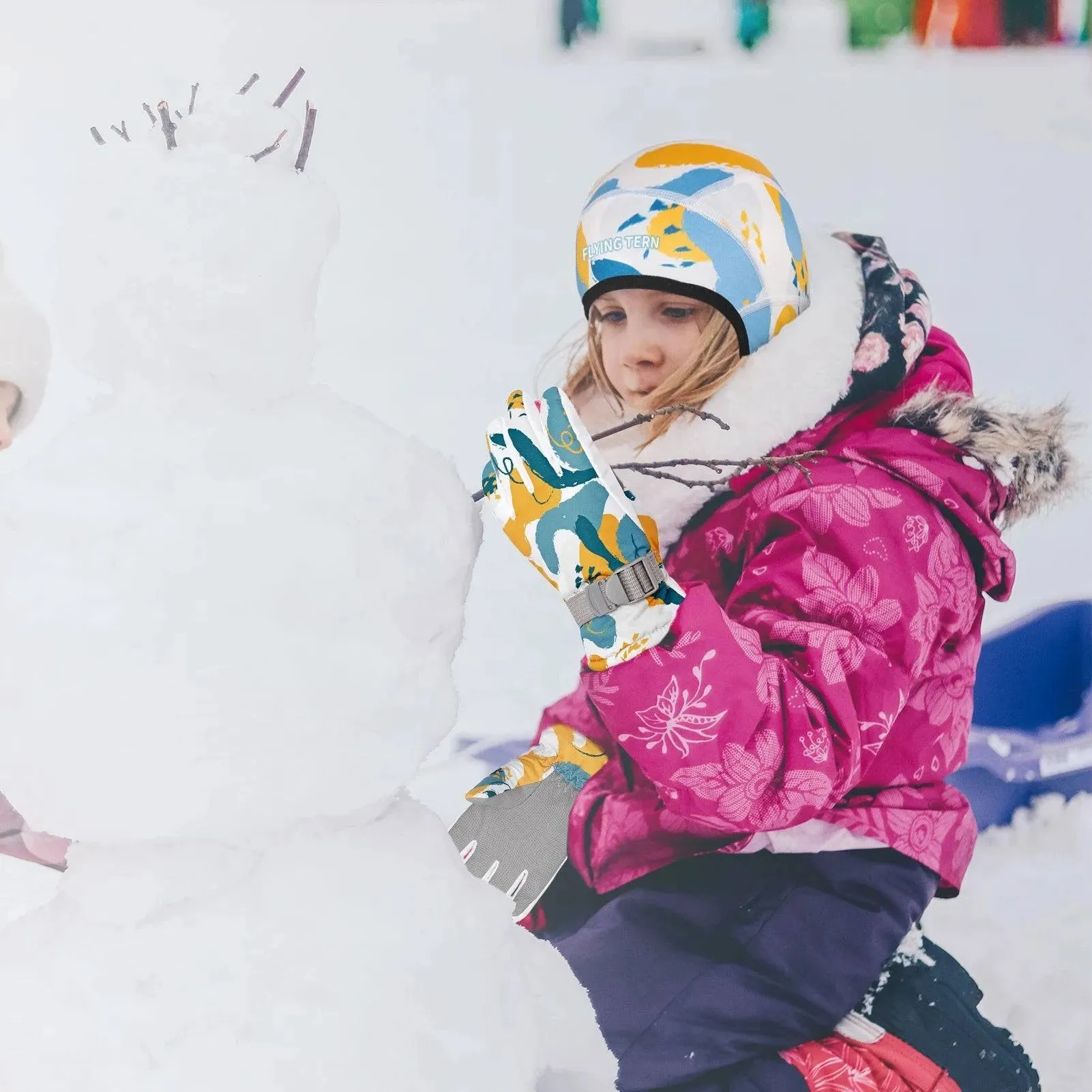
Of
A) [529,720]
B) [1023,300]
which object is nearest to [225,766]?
[529,720]

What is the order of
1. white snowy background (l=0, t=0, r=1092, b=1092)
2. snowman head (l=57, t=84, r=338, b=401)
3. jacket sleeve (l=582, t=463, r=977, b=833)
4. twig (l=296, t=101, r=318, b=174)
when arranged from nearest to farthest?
1. snowman head (l=57, t=84, r=338, b=401)
2. jacket sleeve (l=582, t=463, r=977, b=833)
3. twig (l=296, t=101, r=318, b=174)
4. white snowy background (l=0, t=0, r=1092, b=1092)

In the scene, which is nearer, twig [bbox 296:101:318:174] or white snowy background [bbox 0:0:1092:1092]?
twig [bbox 296:101:318:174]

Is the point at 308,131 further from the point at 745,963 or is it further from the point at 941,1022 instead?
the point at 941,1022

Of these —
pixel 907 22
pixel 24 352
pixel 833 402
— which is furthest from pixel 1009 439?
pixel 24 352

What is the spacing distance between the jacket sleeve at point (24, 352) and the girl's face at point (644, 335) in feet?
2.12

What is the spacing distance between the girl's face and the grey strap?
27 centimetres

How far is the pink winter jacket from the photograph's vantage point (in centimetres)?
101

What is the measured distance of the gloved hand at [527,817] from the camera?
1114 mm

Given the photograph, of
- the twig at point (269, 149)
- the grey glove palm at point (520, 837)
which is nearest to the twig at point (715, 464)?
the grey glove palm at point (520, 837)

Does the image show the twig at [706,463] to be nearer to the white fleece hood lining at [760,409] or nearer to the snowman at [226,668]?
the white fleece hood lining at [760,409]

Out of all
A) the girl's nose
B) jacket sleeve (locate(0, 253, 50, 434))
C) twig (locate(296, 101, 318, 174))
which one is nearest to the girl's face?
the girl's nose

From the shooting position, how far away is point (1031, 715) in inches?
50.4

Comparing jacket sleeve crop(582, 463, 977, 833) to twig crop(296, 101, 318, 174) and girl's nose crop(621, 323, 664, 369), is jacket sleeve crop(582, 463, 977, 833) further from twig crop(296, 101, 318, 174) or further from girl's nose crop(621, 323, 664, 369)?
twig crop(296, 101, 318, 174)

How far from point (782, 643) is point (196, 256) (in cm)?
69
